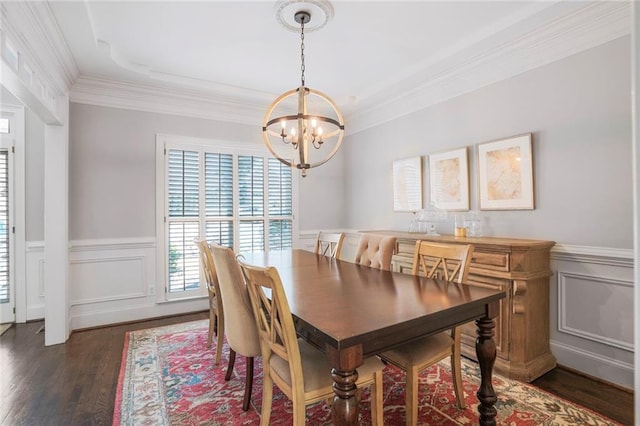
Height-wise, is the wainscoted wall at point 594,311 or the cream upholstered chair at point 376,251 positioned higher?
the cream upholstered chair at point 376,251

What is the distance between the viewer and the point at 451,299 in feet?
5.22

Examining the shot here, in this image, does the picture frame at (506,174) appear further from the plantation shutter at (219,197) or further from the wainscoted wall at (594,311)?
the plantation shutter at (219,197)

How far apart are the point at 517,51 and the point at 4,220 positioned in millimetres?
5608

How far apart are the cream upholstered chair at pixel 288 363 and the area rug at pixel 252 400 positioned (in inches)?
19.2

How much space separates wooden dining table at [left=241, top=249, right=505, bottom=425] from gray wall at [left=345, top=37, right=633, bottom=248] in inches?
51.5

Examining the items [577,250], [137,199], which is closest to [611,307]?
[577,250]

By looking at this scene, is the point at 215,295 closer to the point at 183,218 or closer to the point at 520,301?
the point at 183,218

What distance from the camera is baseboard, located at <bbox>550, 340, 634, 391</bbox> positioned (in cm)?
220

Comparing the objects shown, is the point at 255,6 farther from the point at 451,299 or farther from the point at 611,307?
the point at 611,307

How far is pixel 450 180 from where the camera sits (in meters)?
3.38

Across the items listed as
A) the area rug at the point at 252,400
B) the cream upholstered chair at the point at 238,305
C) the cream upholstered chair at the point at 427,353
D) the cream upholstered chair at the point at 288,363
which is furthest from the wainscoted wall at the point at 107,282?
the cream upholstered chair at the point at 427,353

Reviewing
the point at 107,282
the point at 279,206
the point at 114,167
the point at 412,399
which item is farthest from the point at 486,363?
the point at 114,167

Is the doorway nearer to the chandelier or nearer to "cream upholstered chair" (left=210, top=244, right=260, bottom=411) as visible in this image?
the chandelier

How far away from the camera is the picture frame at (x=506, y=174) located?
107 inches
